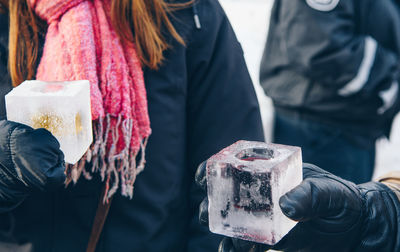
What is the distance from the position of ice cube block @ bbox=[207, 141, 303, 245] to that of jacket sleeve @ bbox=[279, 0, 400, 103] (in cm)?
136

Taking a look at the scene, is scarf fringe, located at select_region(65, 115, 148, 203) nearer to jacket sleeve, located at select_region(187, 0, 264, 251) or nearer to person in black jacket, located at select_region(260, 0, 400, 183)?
jacket sleeve, located at select_region(187, 0, 264, 251)

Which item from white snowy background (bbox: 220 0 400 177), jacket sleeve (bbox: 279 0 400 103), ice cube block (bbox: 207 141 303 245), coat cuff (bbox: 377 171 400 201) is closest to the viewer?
ice cube block (bbox: 207 141 303 245)

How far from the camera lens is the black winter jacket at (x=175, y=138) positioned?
4.66 feet

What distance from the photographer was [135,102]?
140 cm

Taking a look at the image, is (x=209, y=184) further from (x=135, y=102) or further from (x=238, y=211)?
(x=135, y=102)

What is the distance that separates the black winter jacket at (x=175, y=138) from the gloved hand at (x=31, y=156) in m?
0.31

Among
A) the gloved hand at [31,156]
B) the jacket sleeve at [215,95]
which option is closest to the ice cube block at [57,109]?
the gloved hand at [31,156]

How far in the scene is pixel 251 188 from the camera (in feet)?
3.43

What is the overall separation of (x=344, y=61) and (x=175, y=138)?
118 centimetres

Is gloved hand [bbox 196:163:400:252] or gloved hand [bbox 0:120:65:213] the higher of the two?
gloved hand [bbox 0:120:65:213]

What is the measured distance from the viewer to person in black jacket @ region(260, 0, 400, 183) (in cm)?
238

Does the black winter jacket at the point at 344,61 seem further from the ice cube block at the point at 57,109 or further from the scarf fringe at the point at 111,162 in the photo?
the ice cube block at the point at 57,109

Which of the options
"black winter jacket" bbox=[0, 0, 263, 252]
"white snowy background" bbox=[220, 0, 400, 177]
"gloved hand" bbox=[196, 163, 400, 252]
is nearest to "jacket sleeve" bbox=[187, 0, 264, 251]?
"black winter jacket" bbox=[0, 0, 263, 252]

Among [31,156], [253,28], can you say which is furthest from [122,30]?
[253,28]
